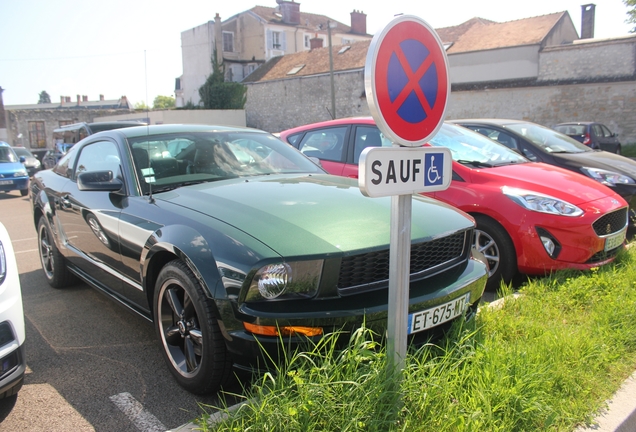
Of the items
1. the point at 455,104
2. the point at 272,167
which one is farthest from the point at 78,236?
the point at 455,104

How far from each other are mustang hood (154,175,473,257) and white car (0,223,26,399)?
0.99 m

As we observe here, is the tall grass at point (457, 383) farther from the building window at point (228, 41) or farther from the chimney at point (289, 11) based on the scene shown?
the chimney at point (289, 11)

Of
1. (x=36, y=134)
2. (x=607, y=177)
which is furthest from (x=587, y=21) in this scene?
(x=36, y=134)

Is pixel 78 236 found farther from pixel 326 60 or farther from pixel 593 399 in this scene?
pixel 326 60

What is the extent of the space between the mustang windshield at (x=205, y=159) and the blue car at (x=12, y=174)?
492 inches

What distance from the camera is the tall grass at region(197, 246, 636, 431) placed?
223 centimetres

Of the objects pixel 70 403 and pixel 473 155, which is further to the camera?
pixel 473 155

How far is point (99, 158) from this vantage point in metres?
4.41

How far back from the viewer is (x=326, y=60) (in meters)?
40.3

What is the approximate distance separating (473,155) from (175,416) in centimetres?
380

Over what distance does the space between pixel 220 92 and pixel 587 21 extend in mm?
28433

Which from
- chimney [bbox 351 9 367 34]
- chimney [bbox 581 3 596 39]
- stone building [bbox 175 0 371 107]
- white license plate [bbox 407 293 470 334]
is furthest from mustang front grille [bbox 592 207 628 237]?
chimney [bbox 351 9 367 34]

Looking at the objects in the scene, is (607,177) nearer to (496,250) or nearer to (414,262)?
(496,250)

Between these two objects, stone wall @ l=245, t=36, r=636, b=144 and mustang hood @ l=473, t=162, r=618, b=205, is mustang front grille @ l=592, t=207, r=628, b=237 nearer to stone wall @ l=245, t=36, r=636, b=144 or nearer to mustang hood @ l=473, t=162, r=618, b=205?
mustang hood @ l=473, t=162, r=618, b=205
